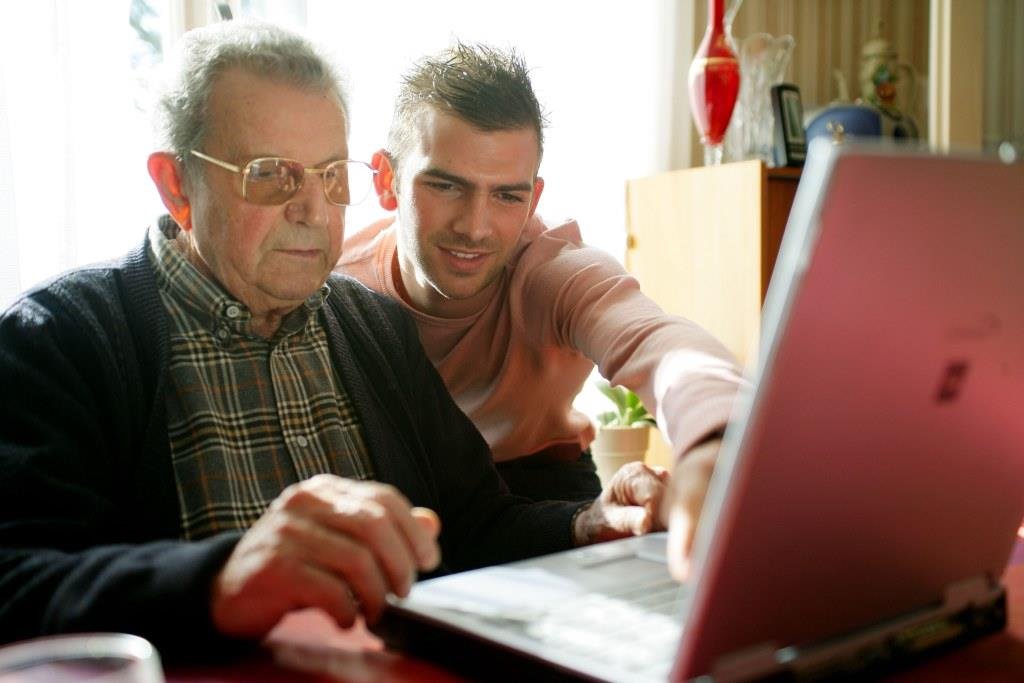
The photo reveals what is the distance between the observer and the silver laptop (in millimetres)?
498

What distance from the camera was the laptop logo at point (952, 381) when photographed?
59 centimetres

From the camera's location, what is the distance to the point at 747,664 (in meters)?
0.56

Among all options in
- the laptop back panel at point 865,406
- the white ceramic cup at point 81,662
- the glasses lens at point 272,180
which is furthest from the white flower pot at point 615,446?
the white ceramic cup at point 81,662

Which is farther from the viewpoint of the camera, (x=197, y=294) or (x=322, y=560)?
(x=197, y=294)

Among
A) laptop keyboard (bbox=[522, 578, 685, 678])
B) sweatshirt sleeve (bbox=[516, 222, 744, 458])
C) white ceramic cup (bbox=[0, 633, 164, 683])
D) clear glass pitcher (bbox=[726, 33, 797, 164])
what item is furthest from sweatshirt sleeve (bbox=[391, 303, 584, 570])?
clear glass pitcher (bbox=[726, 33, 797, 164])

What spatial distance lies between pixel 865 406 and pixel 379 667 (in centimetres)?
35

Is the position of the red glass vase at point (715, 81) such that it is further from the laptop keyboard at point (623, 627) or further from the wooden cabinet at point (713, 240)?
the laptop keyboard at point (623, 627)

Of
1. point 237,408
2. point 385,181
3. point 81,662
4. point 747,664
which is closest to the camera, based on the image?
point 81,662

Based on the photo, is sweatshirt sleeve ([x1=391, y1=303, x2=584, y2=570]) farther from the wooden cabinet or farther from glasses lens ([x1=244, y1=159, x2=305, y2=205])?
the wooden cabinet

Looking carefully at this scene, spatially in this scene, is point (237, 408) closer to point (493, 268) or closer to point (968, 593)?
point (493, 268)

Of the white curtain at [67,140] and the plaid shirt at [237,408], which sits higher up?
the white curtain at [67,140]

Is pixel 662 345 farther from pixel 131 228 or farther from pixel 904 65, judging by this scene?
pixel 904 65

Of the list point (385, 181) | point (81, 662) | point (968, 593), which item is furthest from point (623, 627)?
point (385, 181)

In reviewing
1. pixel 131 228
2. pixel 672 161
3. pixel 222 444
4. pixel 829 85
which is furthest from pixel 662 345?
pixel 829 85
